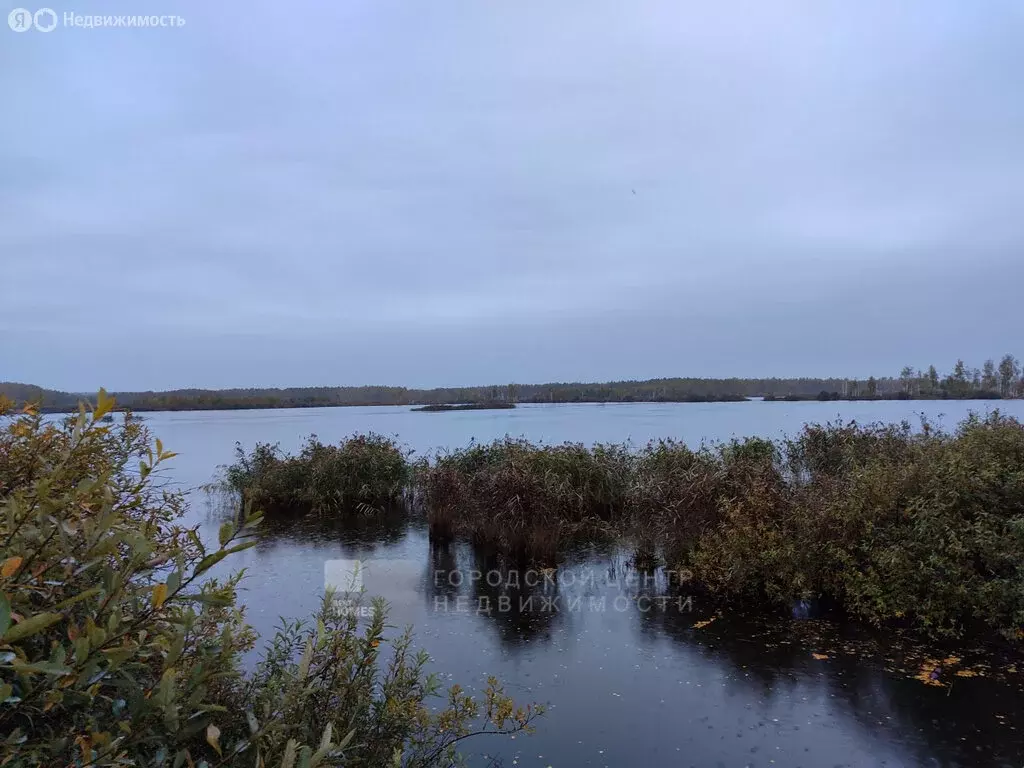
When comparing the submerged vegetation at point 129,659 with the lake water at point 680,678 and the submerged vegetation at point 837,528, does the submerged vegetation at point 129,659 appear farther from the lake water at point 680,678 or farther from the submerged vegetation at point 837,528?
the submerged vegetation at point 837,528

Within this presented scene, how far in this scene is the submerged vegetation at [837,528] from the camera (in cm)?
550

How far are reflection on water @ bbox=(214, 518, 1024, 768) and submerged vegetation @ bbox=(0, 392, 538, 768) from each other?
217 centimetres

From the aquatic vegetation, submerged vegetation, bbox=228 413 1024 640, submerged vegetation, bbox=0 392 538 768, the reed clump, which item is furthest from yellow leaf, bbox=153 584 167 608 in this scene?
the aquatic vegetation

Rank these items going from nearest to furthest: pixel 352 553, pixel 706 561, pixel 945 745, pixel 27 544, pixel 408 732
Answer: pixel 27 544 < pixel 408 732 < pixel 945 745 < pixel 706 561 < pixel 352 553

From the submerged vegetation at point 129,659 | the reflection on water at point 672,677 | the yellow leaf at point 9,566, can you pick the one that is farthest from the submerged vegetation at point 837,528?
the yellow leaf at point 9,566

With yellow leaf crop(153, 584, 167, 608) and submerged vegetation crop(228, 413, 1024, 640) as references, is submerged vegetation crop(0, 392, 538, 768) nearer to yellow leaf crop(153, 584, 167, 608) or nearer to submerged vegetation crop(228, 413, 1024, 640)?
yellow leaf crop(153, 584, 167, 608)

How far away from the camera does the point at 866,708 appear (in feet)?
14.1

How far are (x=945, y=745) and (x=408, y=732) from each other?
3.57 metres

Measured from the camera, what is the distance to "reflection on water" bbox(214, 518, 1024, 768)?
3844 mm

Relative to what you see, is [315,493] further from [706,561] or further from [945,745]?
[945,745]

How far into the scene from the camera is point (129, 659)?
1.40 metres

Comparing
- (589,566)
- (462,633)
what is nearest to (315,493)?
(589,566)

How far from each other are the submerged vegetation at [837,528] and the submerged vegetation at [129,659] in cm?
495

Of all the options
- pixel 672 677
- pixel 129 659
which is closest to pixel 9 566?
pixel 129 659
